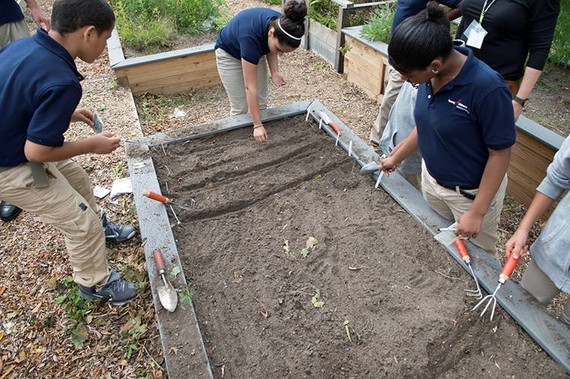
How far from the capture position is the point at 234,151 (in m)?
2.94

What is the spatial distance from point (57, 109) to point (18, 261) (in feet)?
5.27

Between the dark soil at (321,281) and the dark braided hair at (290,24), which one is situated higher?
the dark braided hair at (290,24)

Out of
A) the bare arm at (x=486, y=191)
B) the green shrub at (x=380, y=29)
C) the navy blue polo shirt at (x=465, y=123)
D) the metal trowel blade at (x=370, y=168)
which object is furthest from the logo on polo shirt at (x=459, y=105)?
the green shrub at (x=380, y=29)

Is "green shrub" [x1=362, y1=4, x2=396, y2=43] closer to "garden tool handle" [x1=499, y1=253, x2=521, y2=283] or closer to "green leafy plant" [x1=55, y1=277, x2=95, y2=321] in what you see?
"garden tool handle" [x1=499, y1=253, x2=521, y2=283]

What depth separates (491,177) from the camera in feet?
5.57

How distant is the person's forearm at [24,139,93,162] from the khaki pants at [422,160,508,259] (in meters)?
1.78

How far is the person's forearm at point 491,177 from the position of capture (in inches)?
64.7

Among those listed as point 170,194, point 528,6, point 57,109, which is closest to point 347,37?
point 528,6

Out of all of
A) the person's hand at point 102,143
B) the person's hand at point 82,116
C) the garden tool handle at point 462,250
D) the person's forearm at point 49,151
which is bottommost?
the garden tool handle at point 462,250

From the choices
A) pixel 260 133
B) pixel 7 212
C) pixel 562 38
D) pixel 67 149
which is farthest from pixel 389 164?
pixel 7 212

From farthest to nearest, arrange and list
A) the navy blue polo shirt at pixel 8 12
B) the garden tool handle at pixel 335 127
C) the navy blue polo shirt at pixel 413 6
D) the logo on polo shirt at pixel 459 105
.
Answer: the navy blue polo shirt at pixel 8 12, the garden tool handle at pixel 335 127, the navy blue polo shirt at pixel 413 6, the logo on polo shirt at pixel 459 105

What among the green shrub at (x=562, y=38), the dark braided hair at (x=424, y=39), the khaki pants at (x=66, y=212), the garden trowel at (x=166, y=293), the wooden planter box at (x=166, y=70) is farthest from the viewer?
the wooden planter box at (x=166, y=70)

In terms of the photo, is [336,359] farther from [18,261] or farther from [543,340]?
[18,261]

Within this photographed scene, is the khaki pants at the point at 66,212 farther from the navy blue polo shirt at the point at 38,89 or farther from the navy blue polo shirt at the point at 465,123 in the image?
the navy blue polo shirt at the point at 465,123
